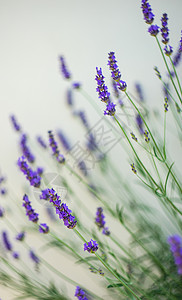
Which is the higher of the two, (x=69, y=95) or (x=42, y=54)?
(x=42, y=54)

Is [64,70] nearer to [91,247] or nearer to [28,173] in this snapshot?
[28,173]

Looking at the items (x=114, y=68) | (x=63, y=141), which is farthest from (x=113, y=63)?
(x=63, y=141)

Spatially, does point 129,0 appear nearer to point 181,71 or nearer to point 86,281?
point 181,71

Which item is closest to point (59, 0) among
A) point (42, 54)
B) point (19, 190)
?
point (42, 54)

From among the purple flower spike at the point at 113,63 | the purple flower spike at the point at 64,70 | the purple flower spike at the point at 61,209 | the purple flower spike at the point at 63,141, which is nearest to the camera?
the purple flower spike at the point at 61,209

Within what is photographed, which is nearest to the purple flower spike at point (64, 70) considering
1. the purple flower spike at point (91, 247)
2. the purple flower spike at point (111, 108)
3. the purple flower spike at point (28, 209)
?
the purple flower spike at point (111, 108)

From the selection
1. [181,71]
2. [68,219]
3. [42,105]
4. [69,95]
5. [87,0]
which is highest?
[87,0]

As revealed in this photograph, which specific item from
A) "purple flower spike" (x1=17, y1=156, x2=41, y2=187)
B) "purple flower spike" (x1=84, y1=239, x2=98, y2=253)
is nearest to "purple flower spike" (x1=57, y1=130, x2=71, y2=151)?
"purple flower spike" (x1=17, y1=156, x2=41, y2=187)

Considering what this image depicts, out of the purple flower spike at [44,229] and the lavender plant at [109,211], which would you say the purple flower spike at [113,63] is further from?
the purple flower spike at [44,229]

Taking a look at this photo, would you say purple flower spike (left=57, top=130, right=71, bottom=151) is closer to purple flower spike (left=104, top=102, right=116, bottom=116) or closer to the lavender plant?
the lavender plant
